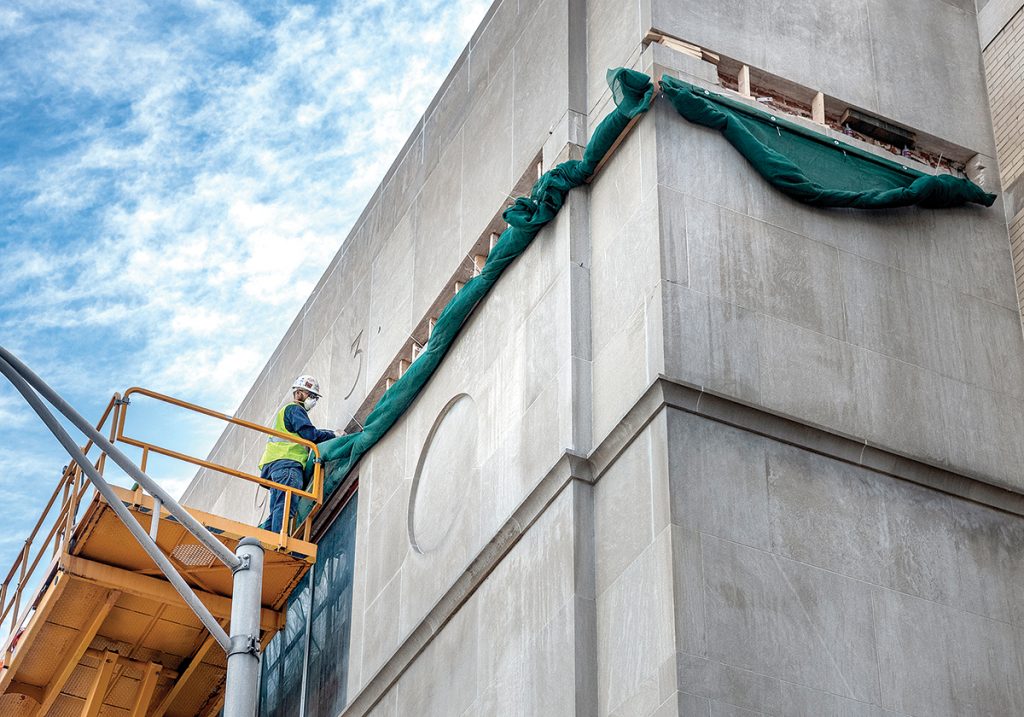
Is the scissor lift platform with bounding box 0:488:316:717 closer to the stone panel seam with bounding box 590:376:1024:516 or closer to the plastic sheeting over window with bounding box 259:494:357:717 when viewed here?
the plastic sheeting over window with bounding box 259:494:357:717

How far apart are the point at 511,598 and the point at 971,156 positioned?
7.83 m

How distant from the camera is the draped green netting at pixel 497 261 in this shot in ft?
57.9

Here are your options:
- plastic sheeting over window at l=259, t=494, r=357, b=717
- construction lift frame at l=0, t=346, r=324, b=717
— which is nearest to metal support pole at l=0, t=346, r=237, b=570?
construction lift frame at l=0, t=346, r=324, b=717

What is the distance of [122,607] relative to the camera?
70.8 feet

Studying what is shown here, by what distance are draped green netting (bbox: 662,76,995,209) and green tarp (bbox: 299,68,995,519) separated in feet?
0.03

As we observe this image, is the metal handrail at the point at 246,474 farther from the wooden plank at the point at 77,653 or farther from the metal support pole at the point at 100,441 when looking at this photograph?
the metal support pole at the point at 100,441

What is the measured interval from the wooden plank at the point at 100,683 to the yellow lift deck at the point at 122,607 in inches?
0.5

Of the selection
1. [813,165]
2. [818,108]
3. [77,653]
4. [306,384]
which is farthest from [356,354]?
[813,165]

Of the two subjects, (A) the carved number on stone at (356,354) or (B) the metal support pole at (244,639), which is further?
(A) the carved number on stone at (356,354)

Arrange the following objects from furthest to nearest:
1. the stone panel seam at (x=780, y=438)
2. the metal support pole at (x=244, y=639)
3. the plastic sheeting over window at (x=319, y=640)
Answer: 1. the plastic sheeting over window at (x=319, y=640)
2. the stone panel seam at (x=780, y=438)
3. the metal support pole at (x=244, y=639)

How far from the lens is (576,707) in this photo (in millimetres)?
14664

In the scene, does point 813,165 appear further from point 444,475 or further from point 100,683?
point 100,683

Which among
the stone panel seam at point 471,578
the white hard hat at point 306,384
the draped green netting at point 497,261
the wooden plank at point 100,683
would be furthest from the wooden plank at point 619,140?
the wooden plank at point 100,683

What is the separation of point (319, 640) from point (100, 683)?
290cm
